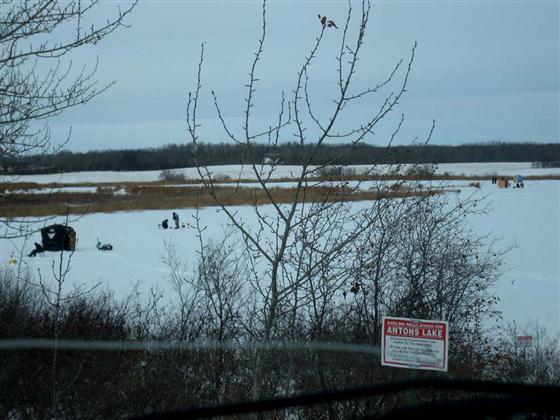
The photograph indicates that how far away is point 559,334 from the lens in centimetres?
1196

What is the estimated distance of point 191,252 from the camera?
22.9m

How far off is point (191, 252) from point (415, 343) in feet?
59.2

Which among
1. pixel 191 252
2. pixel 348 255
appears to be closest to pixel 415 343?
pixel 348 255

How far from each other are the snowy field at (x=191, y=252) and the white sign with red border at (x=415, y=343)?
90.6 inches

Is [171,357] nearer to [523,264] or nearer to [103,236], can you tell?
[523,264]

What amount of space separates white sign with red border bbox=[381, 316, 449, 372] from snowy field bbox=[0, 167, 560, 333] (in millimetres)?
2301

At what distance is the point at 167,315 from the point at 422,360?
617 centimetres

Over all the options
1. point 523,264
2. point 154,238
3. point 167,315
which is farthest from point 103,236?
point 167,315

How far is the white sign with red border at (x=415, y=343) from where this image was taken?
17.0 feet

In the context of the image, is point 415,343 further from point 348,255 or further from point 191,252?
point 191,252

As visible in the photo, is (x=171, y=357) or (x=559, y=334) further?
(x=559, y=334)

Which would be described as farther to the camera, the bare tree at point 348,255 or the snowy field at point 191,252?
the snowy field at point 191,252

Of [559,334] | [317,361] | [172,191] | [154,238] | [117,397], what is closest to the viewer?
[317,361]

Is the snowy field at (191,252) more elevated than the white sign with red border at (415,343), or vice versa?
the white sign with red border at (415,343)
